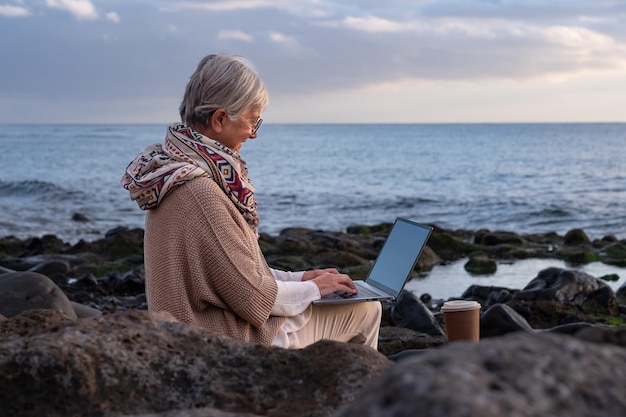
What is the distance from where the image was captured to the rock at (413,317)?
356 inches

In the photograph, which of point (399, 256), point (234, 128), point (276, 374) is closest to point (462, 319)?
point (399, 256)

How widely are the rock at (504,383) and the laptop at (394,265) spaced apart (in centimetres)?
318

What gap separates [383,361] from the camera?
263cm

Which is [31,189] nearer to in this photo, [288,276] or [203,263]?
[288,276]

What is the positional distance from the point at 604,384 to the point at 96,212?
2720 cm

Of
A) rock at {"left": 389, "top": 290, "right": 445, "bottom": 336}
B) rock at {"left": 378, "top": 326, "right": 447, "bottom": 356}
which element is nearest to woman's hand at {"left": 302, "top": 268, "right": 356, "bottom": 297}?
rock at {"left": 378, "top": 326, "right": 447, "bottom": 356}

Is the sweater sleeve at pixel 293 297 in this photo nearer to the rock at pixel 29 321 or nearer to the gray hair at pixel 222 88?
the gray hair at pixel 222 88

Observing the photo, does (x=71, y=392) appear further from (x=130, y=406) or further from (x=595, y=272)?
(x=595, y=272)

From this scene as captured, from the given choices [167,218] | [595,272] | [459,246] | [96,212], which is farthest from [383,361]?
[96,212]

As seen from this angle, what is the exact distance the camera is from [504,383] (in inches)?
61.5

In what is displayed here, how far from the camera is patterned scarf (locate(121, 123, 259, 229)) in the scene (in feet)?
14.5

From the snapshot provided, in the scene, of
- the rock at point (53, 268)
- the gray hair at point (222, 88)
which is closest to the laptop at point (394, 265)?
the gray hair at point (222, 88)

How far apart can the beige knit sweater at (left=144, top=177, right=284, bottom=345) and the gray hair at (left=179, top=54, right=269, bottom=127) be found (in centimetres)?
45

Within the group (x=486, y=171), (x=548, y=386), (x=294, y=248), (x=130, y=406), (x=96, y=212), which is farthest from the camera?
(x=486, y=171)
